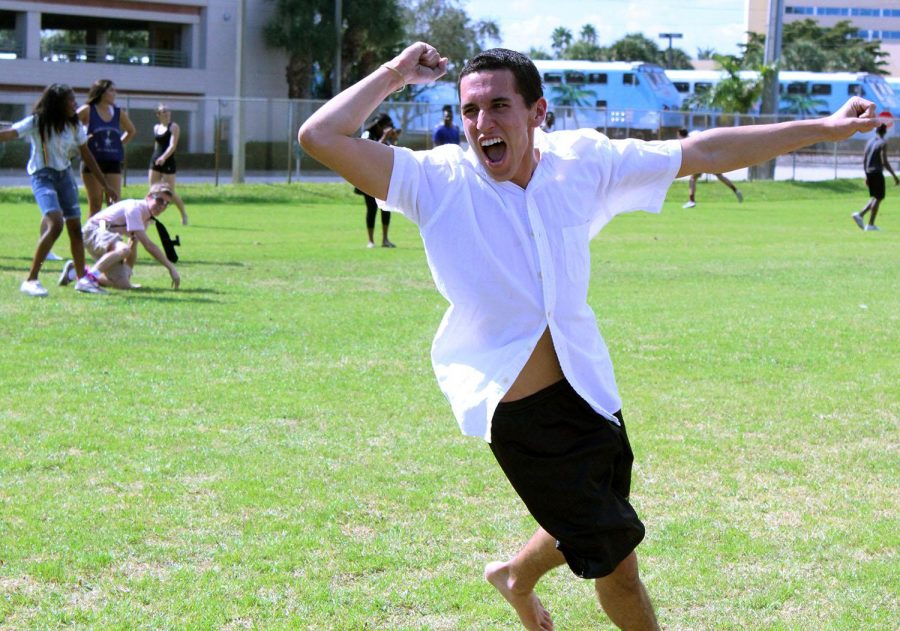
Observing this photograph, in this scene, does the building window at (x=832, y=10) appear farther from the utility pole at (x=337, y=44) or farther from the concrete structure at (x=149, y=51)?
the concrete structure at (x=149, y=51)

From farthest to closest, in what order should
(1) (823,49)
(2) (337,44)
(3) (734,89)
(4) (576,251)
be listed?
(1) (823,49), (2) (337,44), (3) (734,89), (4) (576,251)

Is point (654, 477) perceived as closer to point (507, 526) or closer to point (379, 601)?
point (507, 526)

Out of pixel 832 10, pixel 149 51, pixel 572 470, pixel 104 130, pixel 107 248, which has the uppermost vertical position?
pixel 832 10

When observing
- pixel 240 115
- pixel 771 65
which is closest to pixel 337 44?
pixel 771 65

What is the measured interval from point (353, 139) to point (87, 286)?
9.81 metres

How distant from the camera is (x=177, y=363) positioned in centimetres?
927

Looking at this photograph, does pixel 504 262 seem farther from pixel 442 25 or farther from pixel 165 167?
pixel 442 25

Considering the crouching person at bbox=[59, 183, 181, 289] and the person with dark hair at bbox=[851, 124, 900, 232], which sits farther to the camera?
the person with dark hair at bbox=[851, 124, 900, 232]

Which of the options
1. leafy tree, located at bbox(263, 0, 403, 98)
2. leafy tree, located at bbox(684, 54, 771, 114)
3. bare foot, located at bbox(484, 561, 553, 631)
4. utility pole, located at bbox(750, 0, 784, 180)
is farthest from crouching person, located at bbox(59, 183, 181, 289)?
leafy tree, located at bbox(263, 0, 403, 98)

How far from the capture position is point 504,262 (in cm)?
363

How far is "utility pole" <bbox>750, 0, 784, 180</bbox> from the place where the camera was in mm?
45031

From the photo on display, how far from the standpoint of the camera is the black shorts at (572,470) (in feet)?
12.0

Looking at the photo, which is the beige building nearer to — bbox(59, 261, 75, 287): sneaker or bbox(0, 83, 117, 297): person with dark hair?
bbox(59, 261, 75, 287): sneaker

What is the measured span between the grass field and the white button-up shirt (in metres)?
1.23
